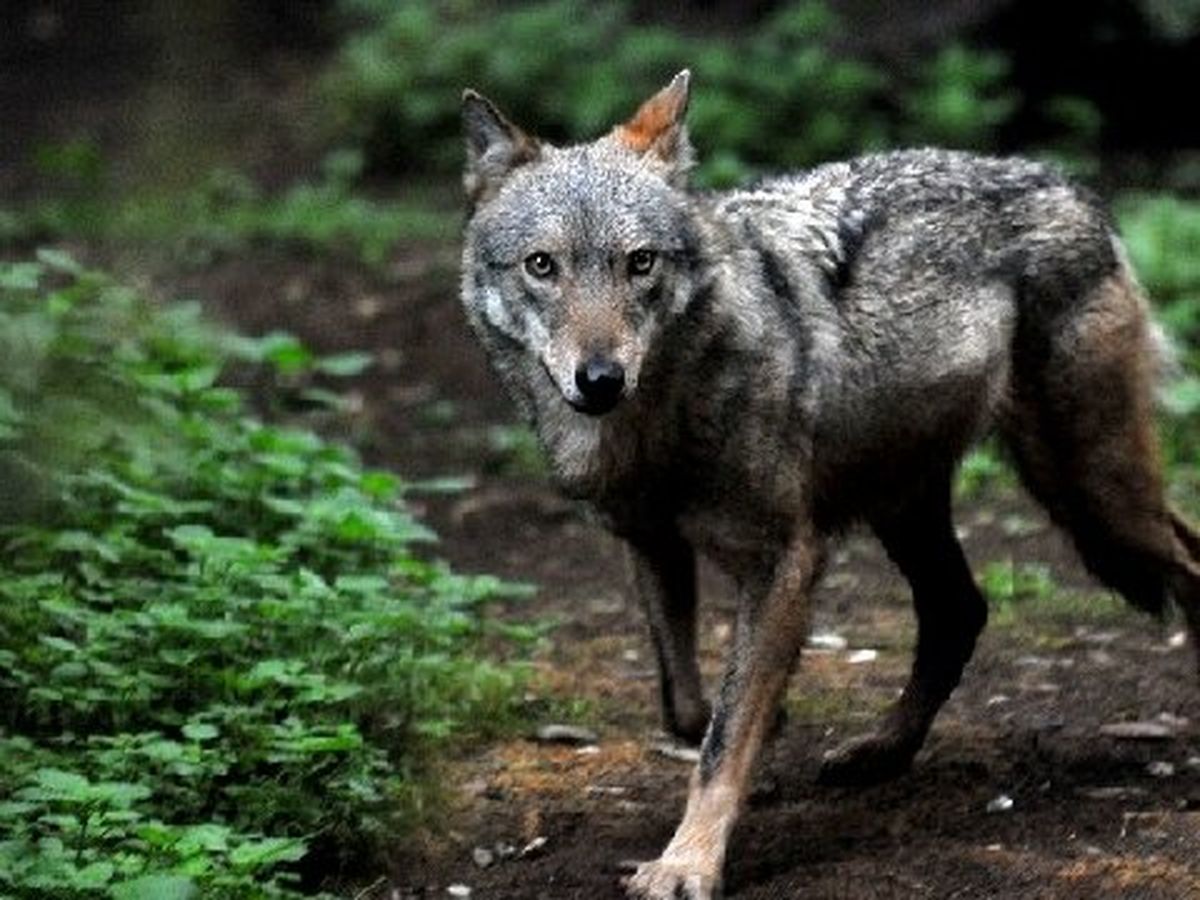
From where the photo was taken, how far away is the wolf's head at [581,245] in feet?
Result: 19.1

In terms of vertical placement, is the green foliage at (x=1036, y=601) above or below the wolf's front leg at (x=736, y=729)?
below

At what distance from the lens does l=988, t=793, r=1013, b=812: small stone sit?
21.4 feet

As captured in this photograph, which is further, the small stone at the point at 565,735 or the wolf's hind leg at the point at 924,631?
the small stone at the point at 565,735

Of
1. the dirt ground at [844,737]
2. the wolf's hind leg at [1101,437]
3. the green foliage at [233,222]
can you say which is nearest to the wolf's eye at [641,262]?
the dirt ground at [844,737]

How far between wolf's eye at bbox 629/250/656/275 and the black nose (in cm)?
39

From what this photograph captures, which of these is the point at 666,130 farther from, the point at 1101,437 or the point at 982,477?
the point at 982,477

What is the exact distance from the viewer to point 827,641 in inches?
330

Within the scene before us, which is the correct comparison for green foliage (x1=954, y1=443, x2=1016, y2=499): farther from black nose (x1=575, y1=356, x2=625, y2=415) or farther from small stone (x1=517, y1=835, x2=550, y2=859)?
black nose (x1=575, y1=356, x2=625, y2=415)

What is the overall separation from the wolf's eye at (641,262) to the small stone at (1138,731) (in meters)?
2.16

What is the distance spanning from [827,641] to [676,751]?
1.38m

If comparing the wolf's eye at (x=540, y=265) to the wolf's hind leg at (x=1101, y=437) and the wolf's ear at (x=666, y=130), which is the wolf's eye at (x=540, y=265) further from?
the wolf's hind leg at (x=1101, y=437)

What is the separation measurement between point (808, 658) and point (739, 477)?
2.17 m

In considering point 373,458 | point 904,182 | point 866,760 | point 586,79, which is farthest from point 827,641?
point 586,79

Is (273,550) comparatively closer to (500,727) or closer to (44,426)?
(500,727)
